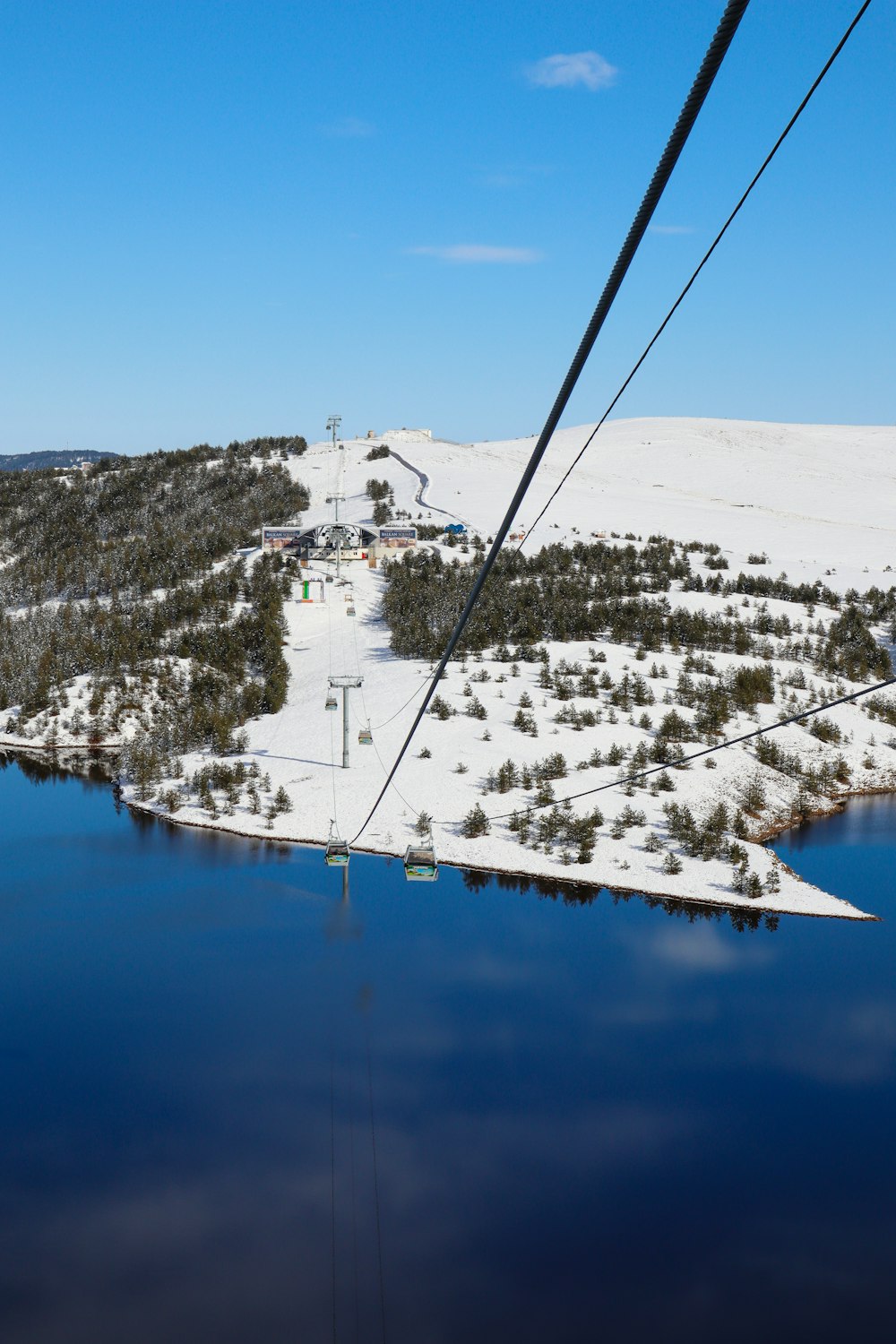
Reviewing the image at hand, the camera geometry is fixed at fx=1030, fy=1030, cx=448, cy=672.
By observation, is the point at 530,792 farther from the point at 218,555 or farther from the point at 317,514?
the point at 317,514

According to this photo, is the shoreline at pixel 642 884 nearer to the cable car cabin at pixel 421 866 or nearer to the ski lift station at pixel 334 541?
the cable car cabin at pixel 421 866

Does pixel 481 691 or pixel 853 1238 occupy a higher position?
pixel 481 691

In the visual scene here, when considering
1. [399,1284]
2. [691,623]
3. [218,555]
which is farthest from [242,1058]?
[218,555]

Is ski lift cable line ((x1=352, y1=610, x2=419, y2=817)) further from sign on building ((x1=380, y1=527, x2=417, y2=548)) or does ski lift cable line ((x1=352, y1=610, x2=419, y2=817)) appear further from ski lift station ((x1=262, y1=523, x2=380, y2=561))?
sign on building ((x1=380, y1=527, x2=417, y2=548))

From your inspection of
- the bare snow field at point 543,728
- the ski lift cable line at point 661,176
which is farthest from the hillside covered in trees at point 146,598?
the ski lift cable line at point 661,176

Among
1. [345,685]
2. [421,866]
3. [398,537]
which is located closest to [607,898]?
[421,866]

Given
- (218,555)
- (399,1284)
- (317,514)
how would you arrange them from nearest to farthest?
(399,1284), (218,555), (317,514)
